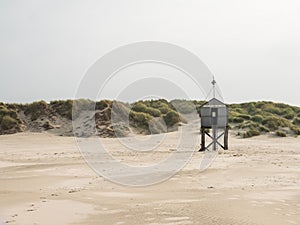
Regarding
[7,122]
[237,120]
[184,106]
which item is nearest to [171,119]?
[237,120]

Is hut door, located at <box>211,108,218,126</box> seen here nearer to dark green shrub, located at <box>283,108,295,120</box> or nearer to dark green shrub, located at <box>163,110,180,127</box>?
dark green shrub, located at <box>163,110,180,127</box>

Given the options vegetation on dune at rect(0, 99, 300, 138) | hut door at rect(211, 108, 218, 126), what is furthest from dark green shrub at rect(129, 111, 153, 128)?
hut door at rect(211, 108, 218, 126)

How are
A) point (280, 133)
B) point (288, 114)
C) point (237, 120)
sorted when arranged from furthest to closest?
point (288, 114) → point (237, 120) → point (280, 133)

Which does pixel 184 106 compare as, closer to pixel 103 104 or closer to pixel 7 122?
pixel 103 104

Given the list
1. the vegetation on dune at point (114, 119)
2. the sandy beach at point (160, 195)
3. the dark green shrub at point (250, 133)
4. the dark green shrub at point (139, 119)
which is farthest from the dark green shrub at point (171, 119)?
the sandy beach at point (160, 195)

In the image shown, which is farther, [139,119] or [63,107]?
[63,107]

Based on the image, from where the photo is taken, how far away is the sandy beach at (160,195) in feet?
24.7

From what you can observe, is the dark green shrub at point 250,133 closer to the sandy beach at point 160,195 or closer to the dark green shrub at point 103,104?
the sandy beach at point 160,195

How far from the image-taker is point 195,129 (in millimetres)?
30484

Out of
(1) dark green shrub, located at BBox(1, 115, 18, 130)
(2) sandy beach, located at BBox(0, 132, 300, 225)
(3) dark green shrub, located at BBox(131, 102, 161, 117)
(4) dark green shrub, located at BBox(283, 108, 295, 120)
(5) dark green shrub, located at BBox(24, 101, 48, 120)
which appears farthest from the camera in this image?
(4) dark green shrub, located at BBox(283, 108, 295, 120)

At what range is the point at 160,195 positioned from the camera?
381 inches

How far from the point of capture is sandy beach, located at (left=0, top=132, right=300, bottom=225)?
7.52 metres

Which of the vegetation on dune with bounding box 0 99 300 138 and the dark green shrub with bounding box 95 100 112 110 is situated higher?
the dark green shrub with bounding box 95 100 112 110

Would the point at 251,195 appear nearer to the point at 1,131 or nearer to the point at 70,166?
the point at 70,166
